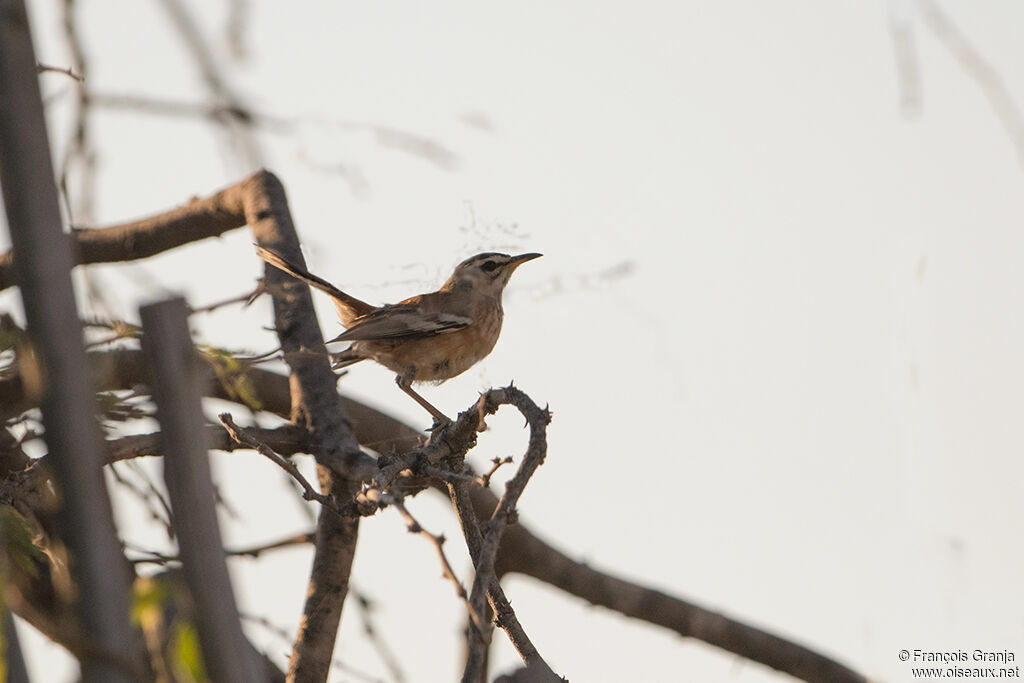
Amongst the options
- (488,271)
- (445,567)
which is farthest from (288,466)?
(488,271)

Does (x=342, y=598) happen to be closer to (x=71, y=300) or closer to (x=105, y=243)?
(x=105, y=243)

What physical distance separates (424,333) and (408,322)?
15 centimetres

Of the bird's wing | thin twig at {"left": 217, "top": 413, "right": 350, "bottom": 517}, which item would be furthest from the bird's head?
thin twig at {"left": 217, "top": 413, "right": 350, "bottom": 517}

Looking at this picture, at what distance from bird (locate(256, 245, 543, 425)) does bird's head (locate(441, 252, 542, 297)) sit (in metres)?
0.16

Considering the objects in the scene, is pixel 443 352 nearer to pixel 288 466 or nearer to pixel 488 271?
pixel 488 271

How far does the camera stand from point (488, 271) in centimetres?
706

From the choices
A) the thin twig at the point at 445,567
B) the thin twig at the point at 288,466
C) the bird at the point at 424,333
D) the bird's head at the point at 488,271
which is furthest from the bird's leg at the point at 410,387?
the thin twig at the point at 445,567

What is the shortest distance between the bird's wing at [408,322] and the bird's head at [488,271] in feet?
1.91

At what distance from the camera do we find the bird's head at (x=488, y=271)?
22.7ft

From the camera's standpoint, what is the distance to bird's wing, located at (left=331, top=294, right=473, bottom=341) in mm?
5609

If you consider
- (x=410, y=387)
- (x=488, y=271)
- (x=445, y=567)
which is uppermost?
(x=488, y=271)

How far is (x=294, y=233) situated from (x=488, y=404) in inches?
97.0

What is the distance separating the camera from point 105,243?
18.9 feet

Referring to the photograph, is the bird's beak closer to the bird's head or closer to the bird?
the bird's head
